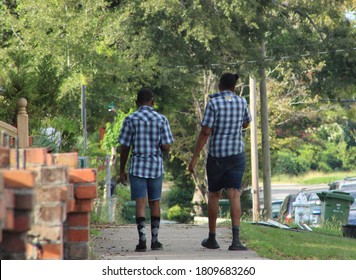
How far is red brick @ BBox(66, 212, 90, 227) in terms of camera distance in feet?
25.3

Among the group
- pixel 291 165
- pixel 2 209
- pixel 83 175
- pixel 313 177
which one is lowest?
pixel 2 209

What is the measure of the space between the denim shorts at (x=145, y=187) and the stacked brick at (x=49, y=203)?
361 cm

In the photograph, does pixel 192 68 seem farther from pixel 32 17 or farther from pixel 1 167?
pixel 1 167

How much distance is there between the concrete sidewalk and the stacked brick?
9.12ft

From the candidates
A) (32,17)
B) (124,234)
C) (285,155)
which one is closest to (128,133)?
(124,234)

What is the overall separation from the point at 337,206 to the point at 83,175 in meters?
18.9

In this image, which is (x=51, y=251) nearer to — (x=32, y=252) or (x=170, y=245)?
(x=32, y=252)

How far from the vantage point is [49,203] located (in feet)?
21.2

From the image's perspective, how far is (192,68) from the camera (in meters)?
33.1

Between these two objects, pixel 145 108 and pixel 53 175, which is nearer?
pixel 53 175

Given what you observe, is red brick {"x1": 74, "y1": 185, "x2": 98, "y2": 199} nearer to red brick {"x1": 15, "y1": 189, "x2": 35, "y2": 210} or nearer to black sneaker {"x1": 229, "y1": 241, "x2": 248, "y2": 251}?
red brick {"x1": 15, "y1": 189, "x2": 35, "y2": 210}

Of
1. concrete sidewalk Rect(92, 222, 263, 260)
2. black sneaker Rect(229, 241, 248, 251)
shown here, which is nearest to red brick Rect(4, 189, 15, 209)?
concrete sidewalk Rect(92, 222, 263, 260)

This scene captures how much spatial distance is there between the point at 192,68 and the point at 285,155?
41.4m

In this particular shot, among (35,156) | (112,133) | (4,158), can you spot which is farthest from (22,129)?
(112,133)
